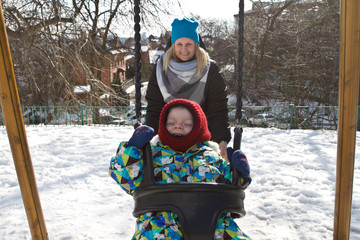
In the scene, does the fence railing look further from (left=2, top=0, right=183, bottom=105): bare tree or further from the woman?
the woman

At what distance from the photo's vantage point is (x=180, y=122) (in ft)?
5.23

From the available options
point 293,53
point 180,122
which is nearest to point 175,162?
point 180,122

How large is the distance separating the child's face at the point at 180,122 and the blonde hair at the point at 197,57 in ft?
1.91

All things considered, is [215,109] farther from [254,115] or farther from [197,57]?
[254,115]

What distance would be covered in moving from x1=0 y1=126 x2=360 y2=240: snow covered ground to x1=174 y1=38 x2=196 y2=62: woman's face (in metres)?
1.43

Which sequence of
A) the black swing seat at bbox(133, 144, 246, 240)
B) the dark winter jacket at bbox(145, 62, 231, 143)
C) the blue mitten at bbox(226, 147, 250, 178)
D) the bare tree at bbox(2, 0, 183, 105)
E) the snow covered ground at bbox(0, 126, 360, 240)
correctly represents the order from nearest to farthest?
the black swing seat at bbox(133, 144, 246, 240)
the blue mitten at bbox(226, 147, 250, 178)
the dark winter jacket at bbox(145, 62, 231, 143)
the snow covered ground at bbox(0, 126, 360, 240)
the bare tree at bbox(2, 0, 183, 105)

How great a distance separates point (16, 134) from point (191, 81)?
1.14 m

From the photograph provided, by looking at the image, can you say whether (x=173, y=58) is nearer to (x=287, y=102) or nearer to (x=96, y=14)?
(x=96, y=14)

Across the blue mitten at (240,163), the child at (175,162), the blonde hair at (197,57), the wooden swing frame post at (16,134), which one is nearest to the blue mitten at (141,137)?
the child at (175,162)

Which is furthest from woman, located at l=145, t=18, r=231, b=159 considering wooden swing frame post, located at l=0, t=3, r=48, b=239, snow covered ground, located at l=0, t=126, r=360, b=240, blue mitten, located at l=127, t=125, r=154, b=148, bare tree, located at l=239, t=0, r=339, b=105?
bare tree, located at l=239, t=0, r=339, b=105

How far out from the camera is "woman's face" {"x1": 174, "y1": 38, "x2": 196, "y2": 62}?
2.08m

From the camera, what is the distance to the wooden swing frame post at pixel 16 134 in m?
1.57

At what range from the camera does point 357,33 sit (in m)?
1.46

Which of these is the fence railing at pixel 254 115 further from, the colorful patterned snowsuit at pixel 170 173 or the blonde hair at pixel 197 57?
the colorful patterned snowsuit at pixel 170 173
